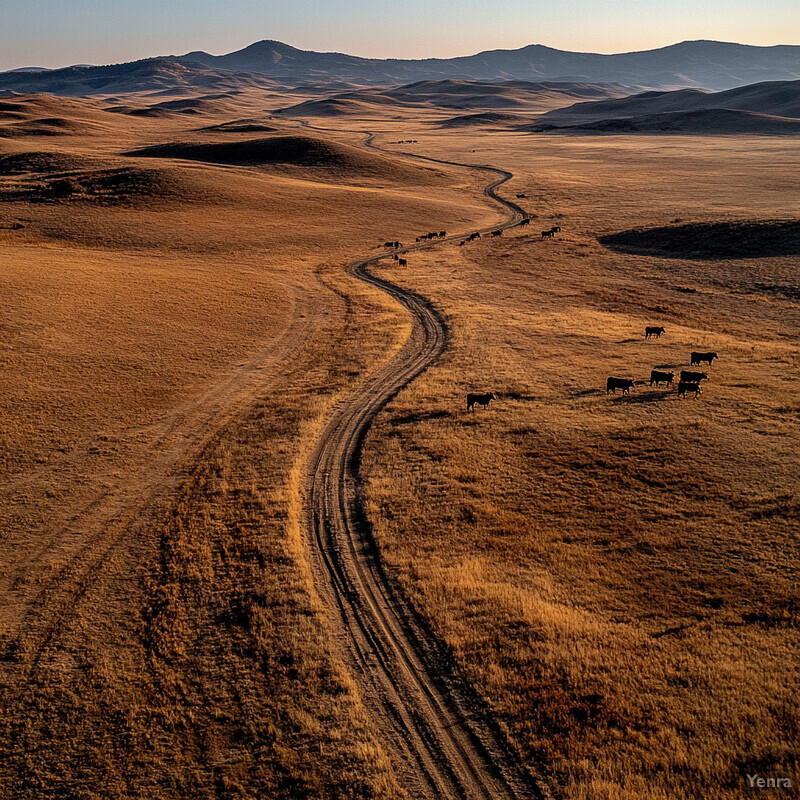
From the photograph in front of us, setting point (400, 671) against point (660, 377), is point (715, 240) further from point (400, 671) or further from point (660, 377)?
point (400, 671)

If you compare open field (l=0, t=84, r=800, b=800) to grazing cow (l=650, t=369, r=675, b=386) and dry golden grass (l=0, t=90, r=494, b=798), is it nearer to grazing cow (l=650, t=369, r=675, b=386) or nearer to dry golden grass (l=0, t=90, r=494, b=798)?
dry golden grass (l=0, t=90, r=494, b=798)

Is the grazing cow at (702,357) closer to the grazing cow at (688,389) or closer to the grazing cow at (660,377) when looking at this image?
the grazing cow at (660,377)

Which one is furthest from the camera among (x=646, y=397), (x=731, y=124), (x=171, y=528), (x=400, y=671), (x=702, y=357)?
(x=731, y=124)

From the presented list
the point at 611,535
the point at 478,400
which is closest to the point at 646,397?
the point at 478,400

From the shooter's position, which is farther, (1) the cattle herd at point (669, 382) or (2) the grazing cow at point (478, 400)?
(1) the cattle herd at point (669, 382)

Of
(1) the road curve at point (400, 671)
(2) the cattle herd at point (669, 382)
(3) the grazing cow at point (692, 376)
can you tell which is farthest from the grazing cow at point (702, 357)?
(1) the road curve at point (400, 671)

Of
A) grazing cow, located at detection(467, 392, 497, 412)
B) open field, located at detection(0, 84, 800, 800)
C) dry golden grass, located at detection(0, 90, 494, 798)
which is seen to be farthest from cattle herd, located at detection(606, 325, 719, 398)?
dry golden grass, located at detection(0, 90, 494, 798)
